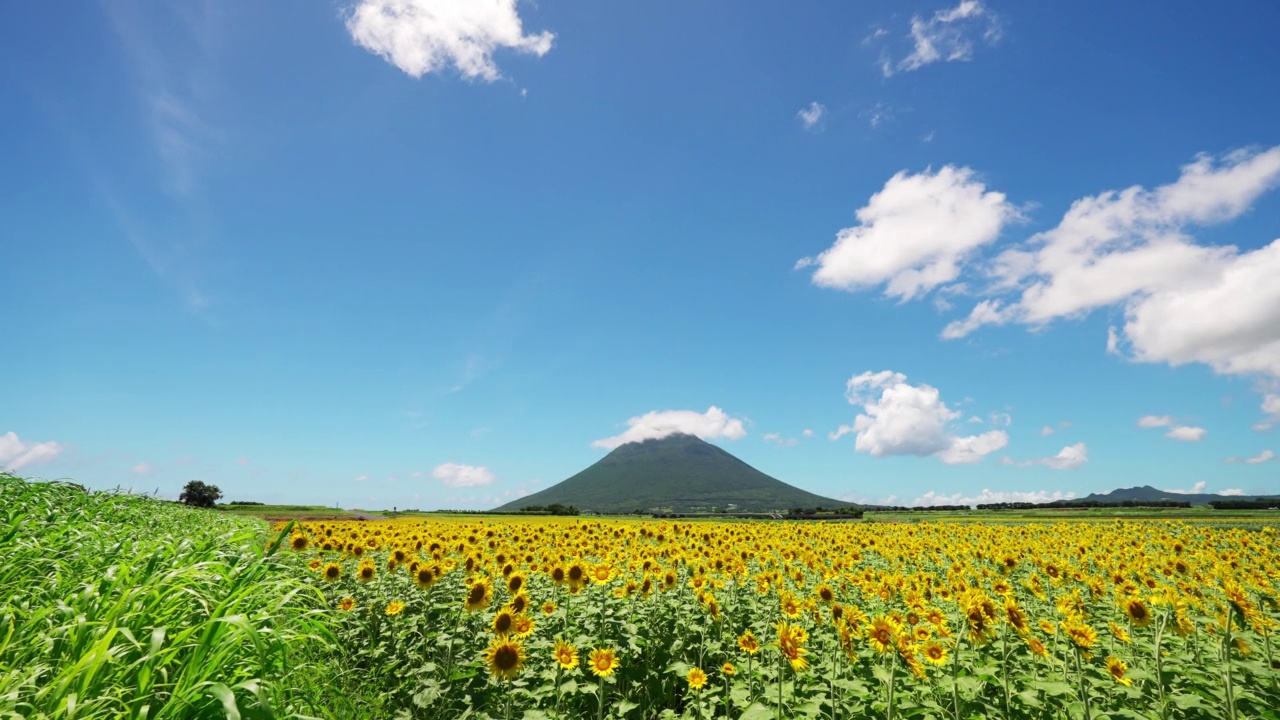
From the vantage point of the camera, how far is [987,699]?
20.9 ft

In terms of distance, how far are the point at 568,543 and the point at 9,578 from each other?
9.10 metres

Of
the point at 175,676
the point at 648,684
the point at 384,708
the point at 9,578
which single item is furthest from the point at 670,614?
the point at 9,578

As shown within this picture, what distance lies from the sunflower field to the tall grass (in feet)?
4.38

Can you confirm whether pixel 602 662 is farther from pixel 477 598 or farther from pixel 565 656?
pixel 477 598

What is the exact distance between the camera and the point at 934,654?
19.4ft

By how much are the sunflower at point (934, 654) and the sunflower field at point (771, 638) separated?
0.09 feet

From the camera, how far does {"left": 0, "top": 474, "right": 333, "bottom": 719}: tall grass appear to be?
10.4 feet

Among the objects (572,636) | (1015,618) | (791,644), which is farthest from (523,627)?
(1015,618)

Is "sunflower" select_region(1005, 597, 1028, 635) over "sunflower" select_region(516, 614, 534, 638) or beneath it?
over

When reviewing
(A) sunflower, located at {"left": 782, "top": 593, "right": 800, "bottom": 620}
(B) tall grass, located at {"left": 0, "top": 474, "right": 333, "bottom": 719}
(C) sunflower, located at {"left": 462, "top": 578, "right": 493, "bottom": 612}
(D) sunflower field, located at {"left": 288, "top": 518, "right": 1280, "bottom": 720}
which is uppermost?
(B) tall grass, located at {"left": 0, "top": 474, "right": 333, "bottom": 719}

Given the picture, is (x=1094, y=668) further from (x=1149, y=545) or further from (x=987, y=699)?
(x=1149, y=545)

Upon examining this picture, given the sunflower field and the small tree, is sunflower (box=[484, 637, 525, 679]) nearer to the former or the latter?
the sunflower field

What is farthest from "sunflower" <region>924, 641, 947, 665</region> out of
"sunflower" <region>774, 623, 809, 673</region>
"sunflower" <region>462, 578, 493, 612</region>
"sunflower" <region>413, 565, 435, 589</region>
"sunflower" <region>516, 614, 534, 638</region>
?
"sunflower" <region>413, 565, 435, 589</region>

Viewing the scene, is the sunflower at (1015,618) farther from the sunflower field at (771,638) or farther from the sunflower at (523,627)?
the sunflower at (523,627)
